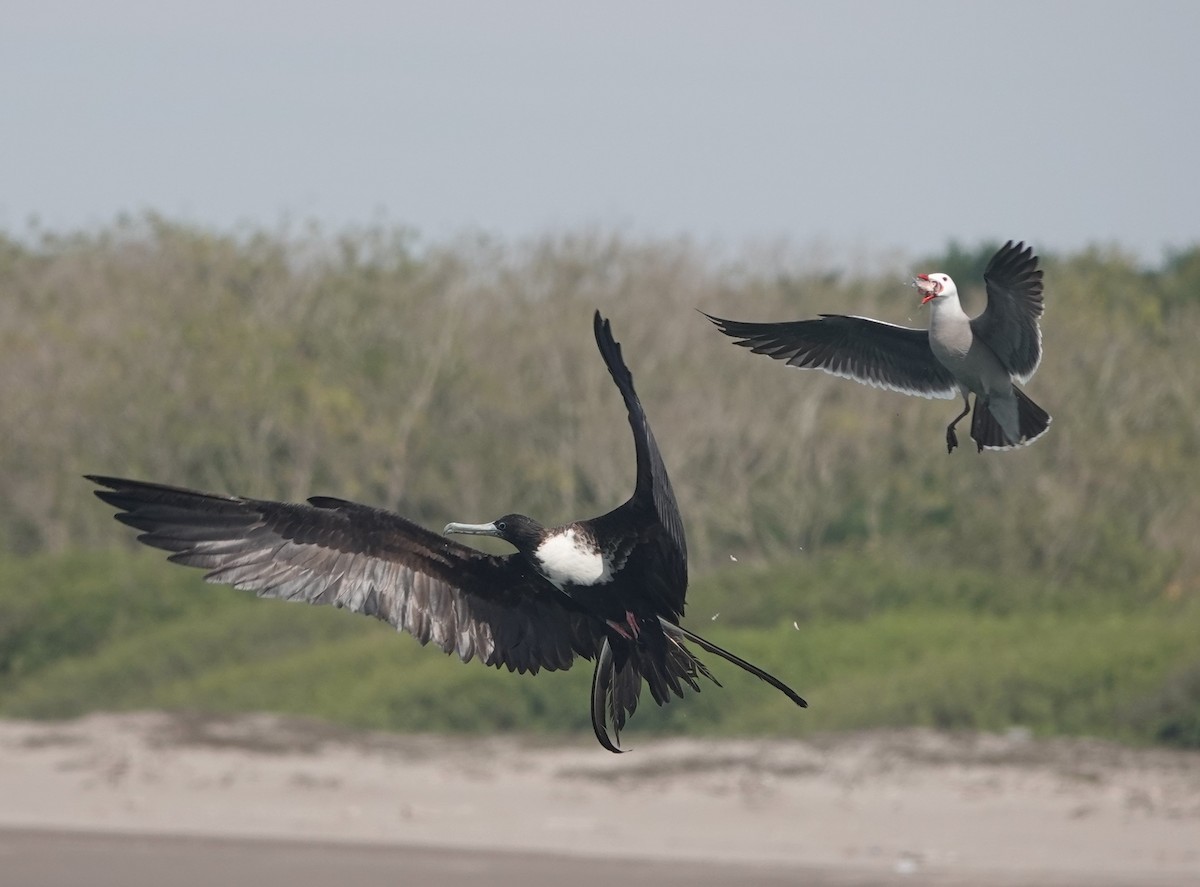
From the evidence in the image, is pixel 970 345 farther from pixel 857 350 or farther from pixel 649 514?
pixel 649 514

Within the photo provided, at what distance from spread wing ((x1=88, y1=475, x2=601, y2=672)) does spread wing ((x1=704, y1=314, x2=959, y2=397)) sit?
1728mm

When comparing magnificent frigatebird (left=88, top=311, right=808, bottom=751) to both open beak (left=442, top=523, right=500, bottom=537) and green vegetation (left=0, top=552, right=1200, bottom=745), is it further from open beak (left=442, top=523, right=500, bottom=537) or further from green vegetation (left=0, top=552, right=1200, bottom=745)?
green vegetation (left=0, top=552, right=1200, bottom=745)

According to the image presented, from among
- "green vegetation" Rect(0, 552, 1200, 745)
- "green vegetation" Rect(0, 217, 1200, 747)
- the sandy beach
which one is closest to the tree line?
"green vegetation" Rect(0, 217, 1200, 747)

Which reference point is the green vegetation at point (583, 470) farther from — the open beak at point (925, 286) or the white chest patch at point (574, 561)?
the white chest patch at point (574, 561)

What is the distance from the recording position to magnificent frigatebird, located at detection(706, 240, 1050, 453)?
805 centimetres

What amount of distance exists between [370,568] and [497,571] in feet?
1.59

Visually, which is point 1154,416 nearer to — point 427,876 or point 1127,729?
point 1127,729

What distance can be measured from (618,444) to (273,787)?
24.3ft

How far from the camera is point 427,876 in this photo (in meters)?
13.6

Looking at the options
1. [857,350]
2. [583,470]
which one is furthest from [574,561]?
[583,470]

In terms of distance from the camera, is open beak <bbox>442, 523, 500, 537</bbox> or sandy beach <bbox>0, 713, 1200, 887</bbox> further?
sandy beach <bbox>0, 713, 1200, 887</bbox>

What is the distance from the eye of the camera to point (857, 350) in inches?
357

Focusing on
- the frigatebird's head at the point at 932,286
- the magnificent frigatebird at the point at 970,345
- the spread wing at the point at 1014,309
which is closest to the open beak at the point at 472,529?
the magnificent frigatebird at the point at 970,345

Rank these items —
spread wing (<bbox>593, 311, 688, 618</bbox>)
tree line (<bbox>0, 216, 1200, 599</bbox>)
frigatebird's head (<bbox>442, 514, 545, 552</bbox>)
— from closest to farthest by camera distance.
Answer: spread wing (<bbox>593, 311, 688, 618</bbox>) → frigatebird's head (<bbox>442, 514, 545, 552</bbox>) → tree line (<bbox>0, 216, 1200, 599</bbox>)
